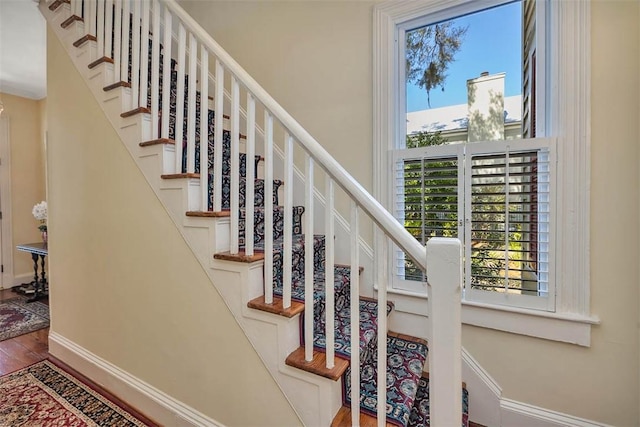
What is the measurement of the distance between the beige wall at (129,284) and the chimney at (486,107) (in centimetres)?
170

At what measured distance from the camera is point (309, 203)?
113cm

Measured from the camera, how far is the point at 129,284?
174 cm

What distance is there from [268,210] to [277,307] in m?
0.42

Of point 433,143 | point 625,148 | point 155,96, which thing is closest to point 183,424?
point 155,96

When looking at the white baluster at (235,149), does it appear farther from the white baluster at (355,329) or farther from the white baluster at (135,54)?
the white baluster at (135,54)

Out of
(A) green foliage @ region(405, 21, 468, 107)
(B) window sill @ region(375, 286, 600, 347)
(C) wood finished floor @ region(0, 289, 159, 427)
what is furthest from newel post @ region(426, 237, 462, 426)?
(C) wood finished floor @ region(0, 289, 159, 427)

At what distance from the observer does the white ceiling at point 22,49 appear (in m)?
2.47

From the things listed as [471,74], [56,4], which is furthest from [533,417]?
[56,4]

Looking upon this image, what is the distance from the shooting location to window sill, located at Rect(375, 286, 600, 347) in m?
1.44

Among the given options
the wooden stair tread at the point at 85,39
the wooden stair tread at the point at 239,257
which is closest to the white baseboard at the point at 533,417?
the wooden stair tread at the point at 239,257

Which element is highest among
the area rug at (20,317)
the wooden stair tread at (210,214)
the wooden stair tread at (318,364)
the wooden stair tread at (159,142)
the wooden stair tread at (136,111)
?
the wooden stair tread at (136,111)

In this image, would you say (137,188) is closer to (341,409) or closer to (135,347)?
(135,347)

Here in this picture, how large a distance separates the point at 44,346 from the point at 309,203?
2867 millimetres

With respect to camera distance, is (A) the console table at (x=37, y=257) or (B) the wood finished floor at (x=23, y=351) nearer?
(B) the wood finished floor at (x=23, y=351)
